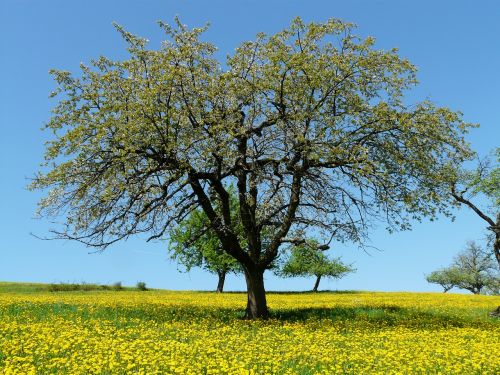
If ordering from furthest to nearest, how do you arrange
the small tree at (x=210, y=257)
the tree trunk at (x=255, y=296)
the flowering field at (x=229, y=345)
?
the small tree at (x=210, y=257) → the tree trunk at (x=255, y=296) → the flowering field at (x=229, y=345)

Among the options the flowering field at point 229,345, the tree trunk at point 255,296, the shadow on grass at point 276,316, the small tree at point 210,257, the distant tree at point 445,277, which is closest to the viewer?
the flowering field at point 229,345

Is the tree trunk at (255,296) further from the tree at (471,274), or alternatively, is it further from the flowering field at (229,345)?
the tree at (471,274)

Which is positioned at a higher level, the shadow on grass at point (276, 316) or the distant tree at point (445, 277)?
the distant tree at point (445, 277)

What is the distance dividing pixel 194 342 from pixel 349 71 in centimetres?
1270

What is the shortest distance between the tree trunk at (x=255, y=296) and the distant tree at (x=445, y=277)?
7498 centimetres

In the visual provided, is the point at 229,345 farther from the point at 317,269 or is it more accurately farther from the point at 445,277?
the point at 445,277

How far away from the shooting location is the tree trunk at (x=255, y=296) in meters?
23.7

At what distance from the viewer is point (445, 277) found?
302ft

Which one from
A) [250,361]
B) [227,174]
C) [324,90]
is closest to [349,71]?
[324,90]

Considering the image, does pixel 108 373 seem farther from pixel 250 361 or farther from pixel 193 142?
pixel 193 142

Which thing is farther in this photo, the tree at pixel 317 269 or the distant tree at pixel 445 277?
the distant tree at pixel 445 277

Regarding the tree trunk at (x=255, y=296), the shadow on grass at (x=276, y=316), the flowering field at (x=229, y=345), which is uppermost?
the tree trunk at (x=255, y=296)

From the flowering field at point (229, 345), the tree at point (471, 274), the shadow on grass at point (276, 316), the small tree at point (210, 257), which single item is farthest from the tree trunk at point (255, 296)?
the tree at point (471, 274)

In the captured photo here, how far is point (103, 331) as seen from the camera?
17.1 metres
